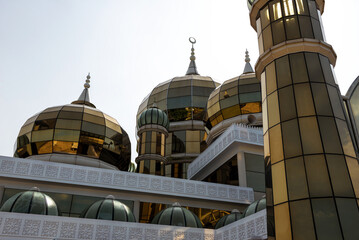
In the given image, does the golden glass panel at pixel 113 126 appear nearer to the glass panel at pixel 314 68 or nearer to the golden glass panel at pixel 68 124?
the golden glass panel at pixel 68 124

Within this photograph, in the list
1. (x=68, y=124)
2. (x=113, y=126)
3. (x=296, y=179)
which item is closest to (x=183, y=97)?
(x=113, y=126)

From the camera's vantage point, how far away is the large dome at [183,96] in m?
26.7

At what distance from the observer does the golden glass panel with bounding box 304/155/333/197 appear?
6.09 metres

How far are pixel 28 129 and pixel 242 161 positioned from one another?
11912mm

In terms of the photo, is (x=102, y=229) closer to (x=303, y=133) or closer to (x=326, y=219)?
(x=303, y=133)

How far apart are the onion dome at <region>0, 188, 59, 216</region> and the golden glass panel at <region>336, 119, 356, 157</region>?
9.44 meters

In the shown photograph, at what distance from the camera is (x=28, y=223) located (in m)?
10.9

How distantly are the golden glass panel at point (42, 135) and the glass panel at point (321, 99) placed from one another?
49.0 ft

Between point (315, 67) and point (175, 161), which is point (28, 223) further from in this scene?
point (175, 161)

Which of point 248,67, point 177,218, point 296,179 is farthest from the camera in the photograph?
point 248,67

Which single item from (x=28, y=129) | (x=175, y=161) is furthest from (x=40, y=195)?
(x=175, y=161)

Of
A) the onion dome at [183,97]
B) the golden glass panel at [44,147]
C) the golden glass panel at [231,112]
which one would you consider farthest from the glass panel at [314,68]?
the onion dome at [183,97]

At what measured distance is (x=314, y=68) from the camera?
7504mm

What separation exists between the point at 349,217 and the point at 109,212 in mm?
8525
